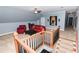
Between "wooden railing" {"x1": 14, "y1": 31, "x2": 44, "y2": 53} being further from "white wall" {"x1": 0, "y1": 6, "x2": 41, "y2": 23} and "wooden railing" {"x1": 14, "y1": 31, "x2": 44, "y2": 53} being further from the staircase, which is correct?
"white wall" {"x1": 0, "y1": 6, "x2": 41, "y2": 23}

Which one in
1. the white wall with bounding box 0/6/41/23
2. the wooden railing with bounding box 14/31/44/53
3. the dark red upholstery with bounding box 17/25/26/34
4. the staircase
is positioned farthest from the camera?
the dark red upholstery with bounding box 17/25/26/34

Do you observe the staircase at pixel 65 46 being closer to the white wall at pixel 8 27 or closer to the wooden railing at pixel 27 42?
the wooden railing at pixel 27 42

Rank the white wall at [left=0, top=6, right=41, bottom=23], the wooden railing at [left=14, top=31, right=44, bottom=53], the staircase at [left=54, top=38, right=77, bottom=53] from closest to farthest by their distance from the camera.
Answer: the wooden railing at [left=14, top=31, right=44, bottom=53] → the staircase at [left=54, top=38, right=77, bottom=53] → the white wall at [left=0, top=6, right=41, bottom=23]

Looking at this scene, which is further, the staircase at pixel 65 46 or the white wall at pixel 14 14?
the white wall at pixel 14 14

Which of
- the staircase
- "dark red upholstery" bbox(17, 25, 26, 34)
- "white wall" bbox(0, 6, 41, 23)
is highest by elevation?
"white wall" bbox(0, 6, 41, 23)

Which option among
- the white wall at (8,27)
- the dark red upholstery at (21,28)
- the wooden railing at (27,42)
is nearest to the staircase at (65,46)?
the wooden railing at (27,42)

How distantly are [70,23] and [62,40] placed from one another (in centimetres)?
87

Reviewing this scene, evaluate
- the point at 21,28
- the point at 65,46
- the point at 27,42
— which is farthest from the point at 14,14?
the point at 65,46

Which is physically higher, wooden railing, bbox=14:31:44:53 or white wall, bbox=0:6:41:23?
white wall, bbox=0:6:41:23

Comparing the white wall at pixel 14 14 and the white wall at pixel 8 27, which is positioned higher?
the white wall at pixel 14 14

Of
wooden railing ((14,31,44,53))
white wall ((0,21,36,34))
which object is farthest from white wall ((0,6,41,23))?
wooden railing ((14,31,44,53))

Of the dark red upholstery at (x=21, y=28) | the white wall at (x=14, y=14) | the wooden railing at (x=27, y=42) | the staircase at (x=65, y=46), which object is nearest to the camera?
the wooden railing at (x=27, y=42)

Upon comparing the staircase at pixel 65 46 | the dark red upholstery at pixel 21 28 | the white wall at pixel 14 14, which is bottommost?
the staircase at pixel 65 46
